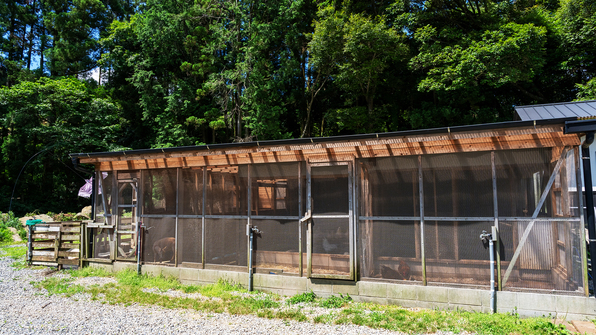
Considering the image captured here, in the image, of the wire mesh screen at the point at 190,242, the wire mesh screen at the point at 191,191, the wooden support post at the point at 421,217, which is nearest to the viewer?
the wooden support post at the point at 421,217

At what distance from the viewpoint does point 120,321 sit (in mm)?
5551

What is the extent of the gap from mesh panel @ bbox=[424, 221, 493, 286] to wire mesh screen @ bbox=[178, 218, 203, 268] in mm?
4539

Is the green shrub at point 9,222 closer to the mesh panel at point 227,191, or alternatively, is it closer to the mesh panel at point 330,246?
the mesh panel at point 227,191

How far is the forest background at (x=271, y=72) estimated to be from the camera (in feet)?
56.1

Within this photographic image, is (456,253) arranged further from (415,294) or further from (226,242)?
(226,242)

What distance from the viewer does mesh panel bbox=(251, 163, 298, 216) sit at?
704 centimetres

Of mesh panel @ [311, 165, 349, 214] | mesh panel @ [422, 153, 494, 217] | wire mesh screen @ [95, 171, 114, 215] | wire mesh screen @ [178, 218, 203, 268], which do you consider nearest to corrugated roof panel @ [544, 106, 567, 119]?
mesh panel @ [422, 153, 494, 217]

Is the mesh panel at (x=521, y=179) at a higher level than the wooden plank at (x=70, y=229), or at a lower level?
higher

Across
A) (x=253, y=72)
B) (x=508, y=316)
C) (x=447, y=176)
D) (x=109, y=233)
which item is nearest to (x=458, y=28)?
(x=253, y=72)

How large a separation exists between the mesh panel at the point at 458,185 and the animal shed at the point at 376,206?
2cm

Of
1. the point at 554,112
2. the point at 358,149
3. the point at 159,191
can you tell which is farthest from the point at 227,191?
the point at 554,112

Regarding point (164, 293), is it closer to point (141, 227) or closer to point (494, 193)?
point (141, 227)

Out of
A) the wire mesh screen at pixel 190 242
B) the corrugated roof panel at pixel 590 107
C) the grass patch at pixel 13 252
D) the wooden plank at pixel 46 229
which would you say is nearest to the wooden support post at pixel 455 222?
the corrugated roof panel at pixel 590 107

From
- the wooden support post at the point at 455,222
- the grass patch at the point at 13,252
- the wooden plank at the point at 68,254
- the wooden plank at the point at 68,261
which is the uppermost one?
the wooden support post at the point at 455,222
